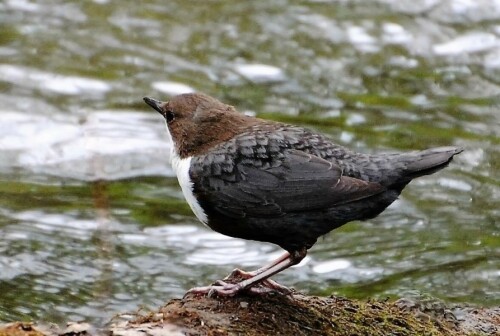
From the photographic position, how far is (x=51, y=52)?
29.3ft

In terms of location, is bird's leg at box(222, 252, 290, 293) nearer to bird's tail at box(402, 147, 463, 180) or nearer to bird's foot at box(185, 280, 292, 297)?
bird's foot at box(185, 280, 292, 297)

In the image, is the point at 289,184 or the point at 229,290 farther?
the point at 289,184

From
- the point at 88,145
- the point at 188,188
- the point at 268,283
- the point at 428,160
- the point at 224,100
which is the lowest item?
the point at 88,145

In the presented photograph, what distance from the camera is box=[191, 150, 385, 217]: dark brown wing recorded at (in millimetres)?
3979

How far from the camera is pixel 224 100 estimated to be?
8.27m

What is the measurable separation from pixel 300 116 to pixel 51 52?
256 cm

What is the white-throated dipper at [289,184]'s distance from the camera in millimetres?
3984

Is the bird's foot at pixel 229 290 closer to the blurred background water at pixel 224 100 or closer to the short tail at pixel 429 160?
the short tail at pixel 429 160

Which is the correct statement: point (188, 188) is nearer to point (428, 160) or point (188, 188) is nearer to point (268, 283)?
point (268, 283)

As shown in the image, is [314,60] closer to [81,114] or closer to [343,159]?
[81,114]

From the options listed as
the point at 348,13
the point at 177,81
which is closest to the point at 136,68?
the point at 177,81

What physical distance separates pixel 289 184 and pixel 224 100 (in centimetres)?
431

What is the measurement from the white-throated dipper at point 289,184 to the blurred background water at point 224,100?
1.45m

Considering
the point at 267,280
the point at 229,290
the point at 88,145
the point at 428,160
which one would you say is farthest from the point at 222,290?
the point at 88,145
